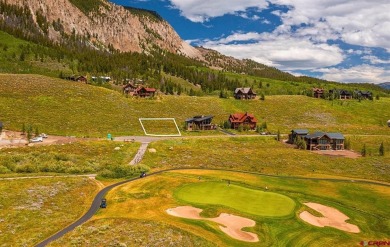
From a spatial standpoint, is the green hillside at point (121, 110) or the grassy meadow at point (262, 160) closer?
the grassy meadow at point (262, 160)

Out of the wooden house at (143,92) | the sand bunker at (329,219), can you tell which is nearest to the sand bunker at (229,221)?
the sand bunker at (329,219)

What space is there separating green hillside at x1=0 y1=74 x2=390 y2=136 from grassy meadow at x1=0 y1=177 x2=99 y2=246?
5354 cm

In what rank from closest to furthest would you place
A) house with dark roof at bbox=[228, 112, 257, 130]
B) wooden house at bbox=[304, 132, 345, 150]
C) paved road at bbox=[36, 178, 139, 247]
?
1. paved road at bbox=[36, 178, 139, 247]
2. wooden house at bbox=[304, 132, 345, 150]
3. house with dark roof at bbox=[228, 112, 257, 130]

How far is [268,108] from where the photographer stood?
595 feet

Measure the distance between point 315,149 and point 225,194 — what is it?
61812 mm

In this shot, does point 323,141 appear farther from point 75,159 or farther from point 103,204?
point 103,204

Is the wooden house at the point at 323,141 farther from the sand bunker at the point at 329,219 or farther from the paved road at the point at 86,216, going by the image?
the paved road at the point at 86,216

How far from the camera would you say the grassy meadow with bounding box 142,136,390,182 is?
3438 inches

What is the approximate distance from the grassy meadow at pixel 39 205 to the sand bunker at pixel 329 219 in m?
34.5

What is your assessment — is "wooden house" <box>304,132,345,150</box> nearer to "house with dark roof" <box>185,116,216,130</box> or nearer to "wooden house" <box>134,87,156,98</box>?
"house with dark roof" <box>185,116,216,130</box>

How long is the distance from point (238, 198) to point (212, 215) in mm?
9931

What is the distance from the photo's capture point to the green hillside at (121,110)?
403ft

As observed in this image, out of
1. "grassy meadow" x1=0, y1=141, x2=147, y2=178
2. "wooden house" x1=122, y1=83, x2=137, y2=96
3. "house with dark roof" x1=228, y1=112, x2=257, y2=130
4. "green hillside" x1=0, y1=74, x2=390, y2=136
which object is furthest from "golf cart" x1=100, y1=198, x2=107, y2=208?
"wooden house" x1=122, y1=83, x2=137, y2=96

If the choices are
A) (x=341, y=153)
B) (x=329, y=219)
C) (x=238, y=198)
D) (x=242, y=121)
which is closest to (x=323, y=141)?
(x=341, y=153)
